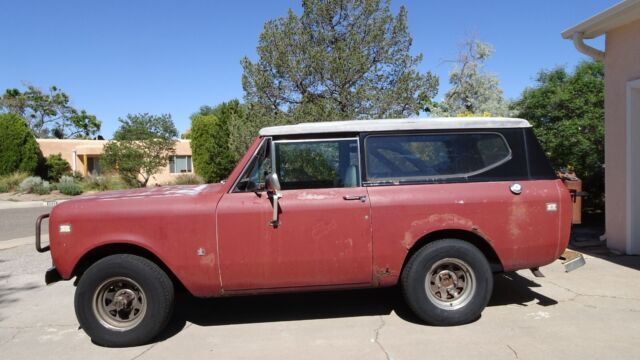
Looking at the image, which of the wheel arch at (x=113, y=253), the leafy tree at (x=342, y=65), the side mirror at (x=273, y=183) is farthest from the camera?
the leafy tree at (x=342, y=65)

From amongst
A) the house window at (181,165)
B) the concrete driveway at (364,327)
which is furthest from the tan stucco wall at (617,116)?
the house window at (181,165)

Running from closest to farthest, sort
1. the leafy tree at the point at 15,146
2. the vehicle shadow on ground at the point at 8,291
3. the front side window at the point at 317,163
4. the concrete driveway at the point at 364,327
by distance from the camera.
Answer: the concrete driveway at the point at 364,327, the front side window at the point at 317,163, the vehicle shadow on ground at the point at 8,291, the leafy tree at the point at 15,146

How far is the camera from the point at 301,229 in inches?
178

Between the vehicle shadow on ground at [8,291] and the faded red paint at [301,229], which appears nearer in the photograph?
the faded red paint at [301,229]

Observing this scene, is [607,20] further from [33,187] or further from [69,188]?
[33,187]

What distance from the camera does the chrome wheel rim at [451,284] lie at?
184 inches

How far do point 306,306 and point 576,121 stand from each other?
740 cm

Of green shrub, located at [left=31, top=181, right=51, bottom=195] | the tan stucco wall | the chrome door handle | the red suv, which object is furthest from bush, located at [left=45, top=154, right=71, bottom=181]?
the tan stucco wall

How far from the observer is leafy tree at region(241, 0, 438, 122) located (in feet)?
40.6

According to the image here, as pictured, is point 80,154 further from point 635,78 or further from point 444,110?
point 635,78

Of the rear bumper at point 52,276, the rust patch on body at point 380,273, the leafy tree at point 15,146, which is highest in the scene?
the leafy tree at point 15,146

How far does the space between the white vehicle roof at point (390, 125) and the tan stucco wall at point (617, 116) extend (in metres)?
3.61

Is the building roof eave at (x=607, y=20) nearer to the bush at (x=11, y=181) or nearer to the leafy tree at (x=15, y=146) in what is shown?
the bush at (x=11, y=181)

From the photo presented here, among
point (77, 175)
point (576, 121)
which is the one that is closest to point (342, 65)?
point (576, 121)
